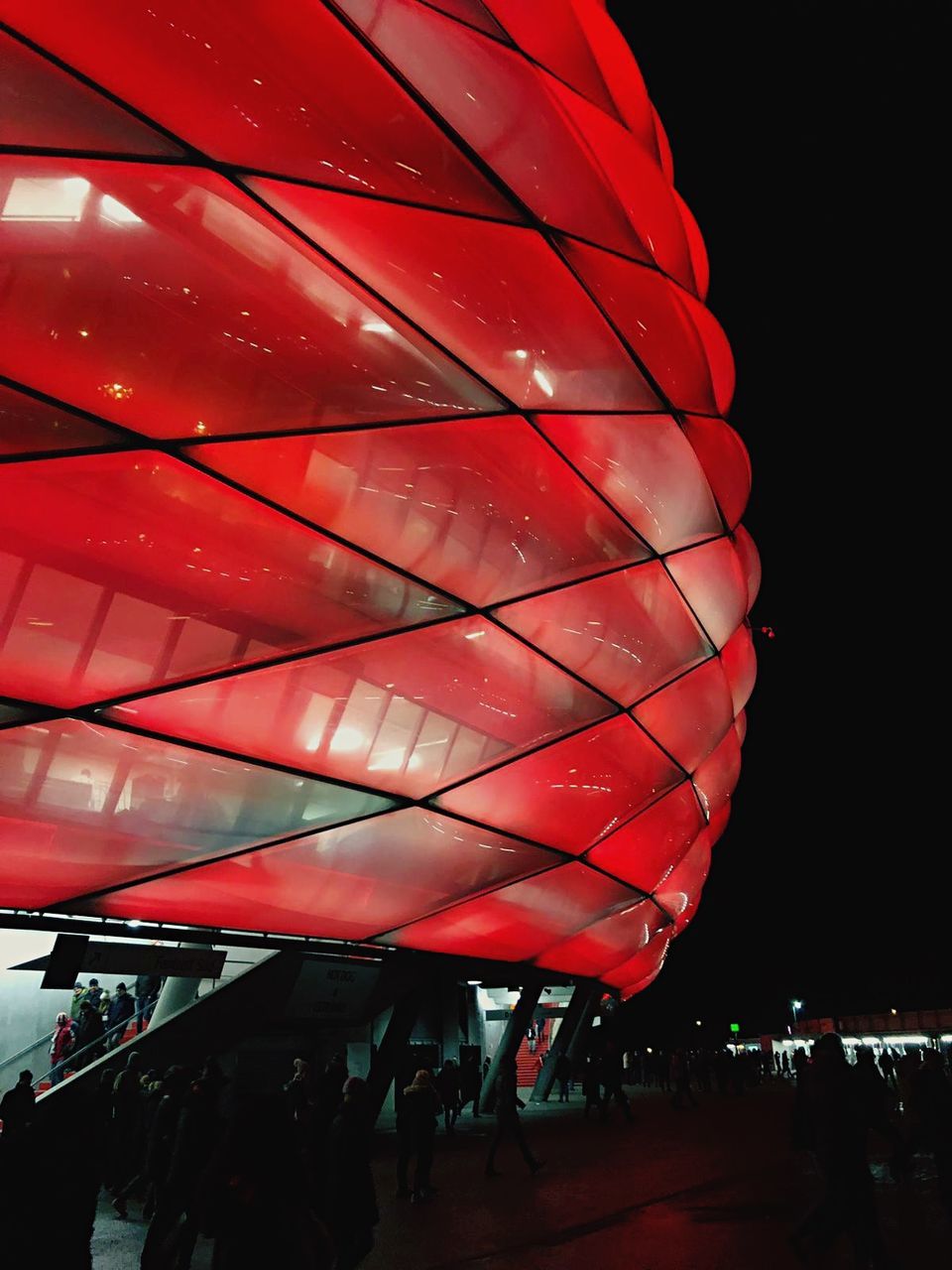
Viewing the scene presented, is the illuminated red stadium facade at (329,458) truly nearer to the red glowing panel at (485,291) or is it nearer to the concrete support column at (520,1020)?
the red glowing panel at (485,291)

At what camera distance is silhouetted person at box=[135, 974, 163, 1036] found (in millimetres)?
13898

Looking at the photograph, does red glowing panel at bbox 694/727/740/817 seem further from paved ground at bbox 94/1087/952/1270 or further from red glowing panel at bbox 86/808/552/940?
paved ground at bbox 94/1087/952/1270

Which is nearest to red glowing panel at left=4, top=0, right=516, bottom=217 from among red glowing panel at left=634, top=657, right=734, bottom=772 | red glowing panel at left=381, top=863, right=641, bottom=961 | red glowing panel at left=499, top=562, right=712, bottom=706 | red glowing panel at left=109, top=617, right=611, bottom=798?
red glowing panel at left=109, top=617, right=611, bottom=798

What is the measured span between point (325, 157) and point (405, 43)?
4.70ft

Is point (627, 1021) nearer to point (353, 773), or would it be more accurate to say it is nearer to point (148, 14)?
point (353, 773)

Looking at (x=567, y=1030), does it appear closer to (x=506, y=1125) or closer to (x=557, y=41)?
(x=506, y=1125)

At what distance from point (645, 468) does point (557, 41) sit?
465 cm

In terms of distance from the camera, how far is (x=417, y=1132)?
8930 millimetres

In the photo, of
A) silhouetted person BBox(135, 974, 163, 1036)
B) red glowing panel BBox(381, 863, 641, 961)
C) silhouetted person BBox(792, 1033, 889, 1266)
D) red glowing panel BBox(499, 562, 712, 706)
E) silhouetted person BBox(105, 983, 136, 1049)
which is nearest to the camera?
silhouetted person BBox(792, 1033, 889, 1266)

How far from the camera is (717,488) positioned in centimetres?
1127

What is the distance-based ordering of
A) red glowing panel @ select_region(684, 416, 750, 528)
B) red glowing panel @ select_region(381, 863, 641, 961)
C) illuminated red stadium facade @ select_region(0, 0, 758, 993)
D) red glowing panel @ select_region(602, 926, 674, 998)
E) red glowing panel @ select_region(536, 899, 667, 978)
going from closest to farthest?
illuminated red stadium facade @ select_region(0, 0, 758, 993) → red glowing panel @ select_region(381, 863, 641, 961) → red glowing panel @ select_region(684, 416, 750, 528) → red glowing panel @ select_region(536, 899, 667, 978) → red glowing panel @ select_region(602, 926, 674, 998)

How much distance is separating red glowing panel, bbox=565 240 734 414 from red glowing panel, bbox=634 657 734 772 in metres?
3.68

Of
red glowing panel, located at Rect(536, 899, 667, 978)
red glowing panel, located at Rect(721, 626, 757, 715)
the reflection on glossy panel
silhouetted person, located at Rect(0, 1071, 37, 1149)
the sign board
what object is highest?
red glowing panel, located at Rect(721, 626, 757, 715)

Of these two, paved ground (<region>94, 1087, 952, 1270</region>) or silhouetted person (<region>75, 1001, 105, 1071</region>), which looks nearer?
paved ground (<region>94, 1087, 952, 1270</region>)
